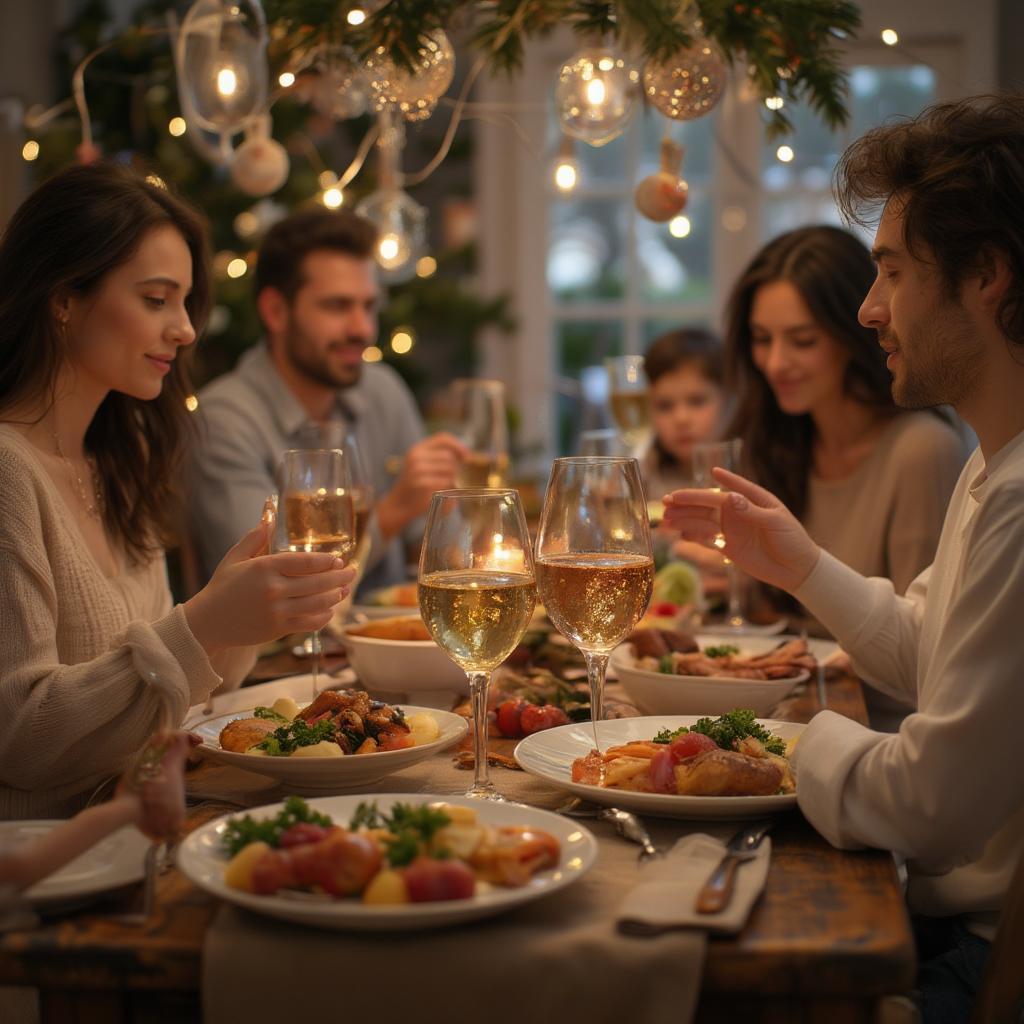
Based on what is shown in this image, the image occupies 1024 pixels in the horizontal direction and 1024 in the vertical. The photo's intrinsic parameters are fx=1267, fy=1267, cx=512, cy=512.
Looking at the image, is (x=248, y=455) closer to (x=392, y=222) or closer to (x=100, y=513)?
(x=392, y=222)

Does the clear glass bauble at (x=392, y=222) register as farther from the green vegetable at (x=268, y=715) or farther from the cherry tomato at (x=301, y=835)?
the cherry tomato at (x=301, y=835)

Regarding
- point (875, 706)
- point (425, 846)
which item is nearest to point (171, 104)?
point (875, 706)

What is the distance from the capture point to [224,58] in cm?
215

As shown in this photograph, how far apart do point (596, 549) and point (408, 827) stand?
41 cm

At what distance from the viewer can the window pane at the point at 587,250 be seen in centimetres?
634

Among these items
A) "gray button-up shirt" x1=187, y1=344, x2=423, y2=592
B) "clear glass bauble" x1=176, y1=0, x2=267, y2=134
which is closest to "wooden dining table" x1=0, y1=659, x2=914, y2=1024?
"clear glass bauble" x1=176, y1=0, x2=267, y2=134

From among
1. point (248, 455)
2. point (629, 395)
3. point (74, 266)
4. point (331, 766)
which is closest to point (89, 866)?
point (331, 766)

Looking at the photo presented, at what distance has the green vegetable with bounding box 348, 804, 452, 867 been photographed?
994 millimetres

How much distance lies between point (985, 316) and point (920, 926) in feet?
2.32

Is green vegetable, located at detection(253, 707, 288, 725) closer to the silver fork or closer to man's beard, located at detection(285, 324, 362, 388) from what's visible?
the silver fork

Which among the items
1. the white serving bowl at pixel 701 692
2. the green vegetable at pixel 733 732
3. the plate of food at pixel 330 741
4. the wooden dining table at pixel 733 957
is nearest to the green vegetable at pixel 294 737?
the plate of food at pixel 330 741

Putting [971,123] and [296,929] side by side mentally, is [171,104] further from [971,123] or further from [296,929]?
[296,929]

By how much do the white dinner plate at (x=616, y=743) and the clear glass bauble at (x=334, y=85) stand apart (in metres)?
1.30

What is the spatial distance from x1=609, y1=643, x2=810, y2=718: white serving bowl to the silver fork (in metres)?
0.34
